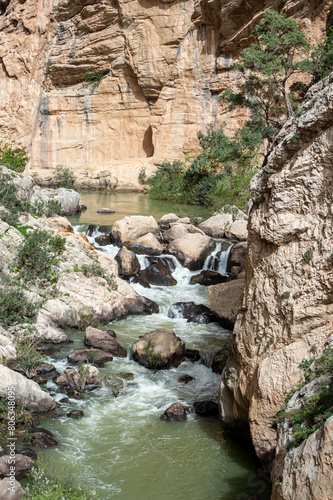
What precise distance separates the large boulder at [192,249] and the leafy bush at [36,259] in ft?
17.7

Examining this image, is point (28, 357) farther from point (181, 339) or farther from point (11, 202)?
point (11, 202)

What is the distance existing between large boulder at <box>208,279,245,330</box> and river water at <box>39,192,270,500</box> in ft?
4.56

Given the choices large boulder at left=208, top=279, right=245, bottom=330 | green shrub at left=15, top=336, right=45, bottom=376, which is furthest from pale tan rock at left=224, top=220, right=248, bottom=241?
green shrub at left=15, top=336, right=45, bottom=376

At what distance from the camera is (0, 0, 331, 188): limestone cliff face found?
3206 cm

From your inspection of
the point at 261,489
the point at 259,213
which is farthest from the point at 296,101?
the point at 261,489

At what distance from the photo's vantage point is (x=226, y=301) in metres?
11.3

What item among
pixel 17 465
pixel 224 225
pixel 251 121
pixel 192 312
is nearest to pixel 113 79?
pixel 251 121

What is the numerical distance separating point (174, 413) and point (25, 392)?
2.49 metres

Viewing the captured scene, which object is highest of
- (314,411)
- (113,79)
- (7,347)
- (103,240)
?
(113,79)

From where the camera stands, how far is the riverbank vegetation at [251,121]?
20.7m

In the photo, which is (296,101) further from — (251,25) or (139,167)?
(139,167)

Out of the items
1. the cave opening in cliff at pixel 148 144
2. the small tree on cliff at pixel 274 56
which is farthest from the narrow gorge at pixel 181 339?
the cave opening in cliff at pixel 148 144

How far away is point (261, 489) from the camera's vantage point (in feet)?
18.2

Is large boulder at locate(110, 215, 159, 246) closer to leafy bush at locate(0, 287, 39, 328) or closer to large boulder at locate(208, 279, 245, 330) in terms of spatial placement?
large boulder at locate(208, 279, 245, 330)
